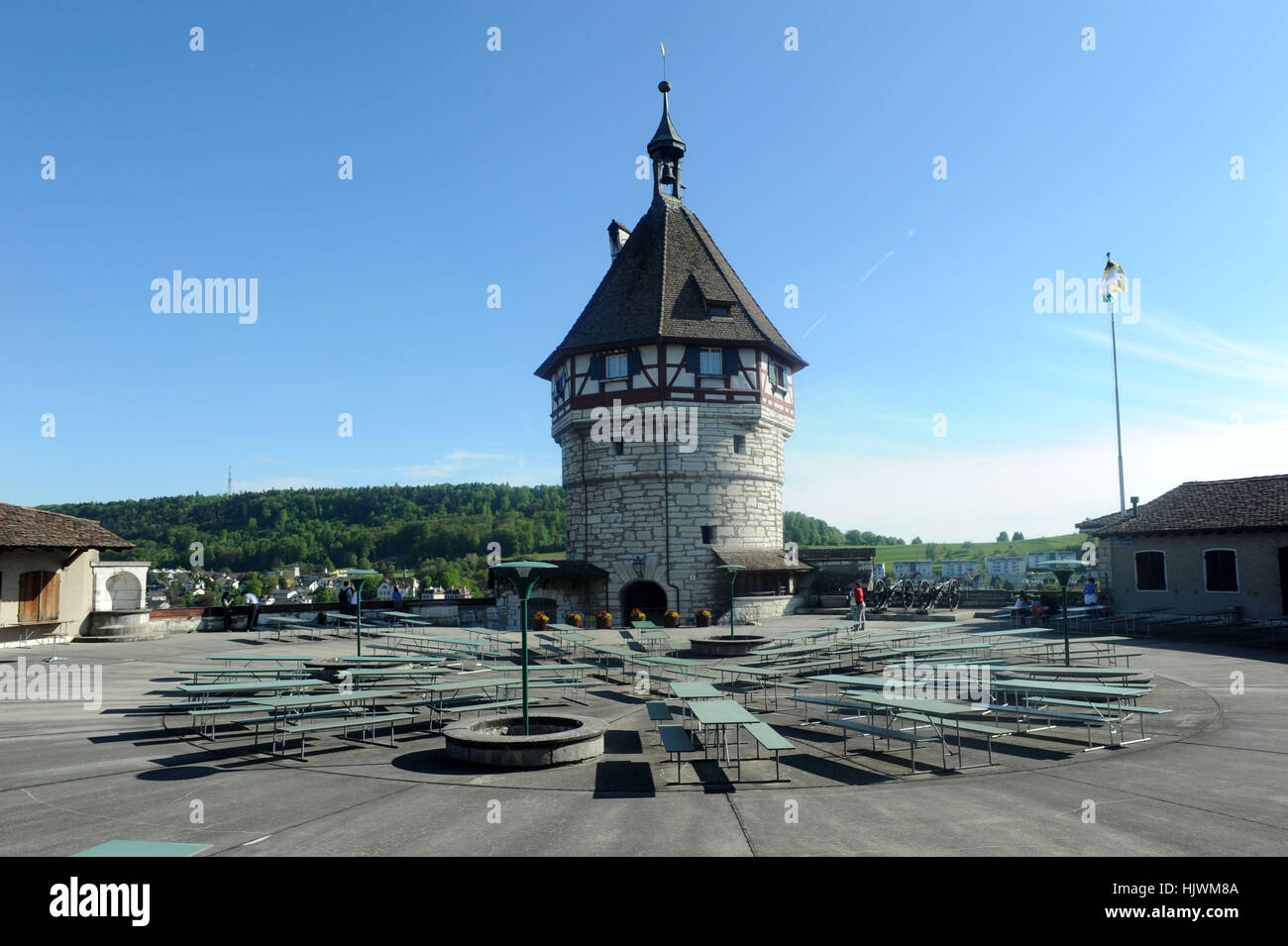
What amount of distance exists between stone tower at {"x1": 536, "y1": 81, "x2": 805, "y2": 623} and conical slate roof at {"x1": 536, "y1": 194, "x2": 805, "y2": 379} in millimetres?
81

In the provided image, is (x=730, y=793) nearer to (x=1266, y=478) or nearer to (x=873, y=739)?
(x=873, y=739)

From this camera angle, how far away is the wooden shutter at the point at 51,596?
20.4 m

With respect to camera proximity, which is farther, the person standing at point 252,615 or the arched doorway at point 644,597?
the arched doorway at point 644,597

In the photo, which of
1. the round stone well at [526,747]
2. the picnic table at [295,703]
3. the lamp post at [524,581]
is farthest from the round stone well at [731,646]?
the lamp post at [524,581]

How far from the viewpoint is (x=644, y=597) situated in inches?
1117

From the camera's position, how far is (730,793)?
696cm

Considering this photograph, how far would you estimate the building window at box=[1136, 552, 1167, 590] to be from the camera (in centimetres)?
2345

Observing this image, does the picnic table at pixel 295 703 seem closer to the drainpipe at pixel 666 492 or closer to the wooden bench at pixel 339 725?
the wooden bench at pixel 339 725

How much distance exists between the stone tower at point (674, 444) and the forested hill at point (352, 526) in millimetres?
60242

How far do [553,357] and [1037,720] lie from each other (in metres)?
23.3

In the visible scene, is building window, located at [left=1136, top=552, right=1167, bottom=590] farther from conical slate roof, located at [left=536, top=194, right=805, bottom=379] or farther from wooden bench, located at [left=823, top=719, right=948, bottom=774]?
wooden bench, located at [left=823, top=719, right=948, bottom=774]

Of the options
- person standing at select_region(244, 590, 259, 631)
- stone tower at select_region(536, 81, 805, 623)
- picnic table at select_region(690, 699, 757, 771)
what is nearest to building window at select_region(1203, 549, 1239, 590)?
stone tower at select_region(536, 81, 805, 623)

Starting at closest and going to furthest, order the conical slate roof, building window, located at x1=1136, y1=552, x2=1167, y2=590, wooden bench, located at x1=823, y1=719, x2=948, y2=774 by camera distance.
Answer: wooden bench, located at x1=823, y1=719, x2=948, y2=774
building window, located at x1=1136, y1=552, x2=1167, y2=590
the conical slate roof
